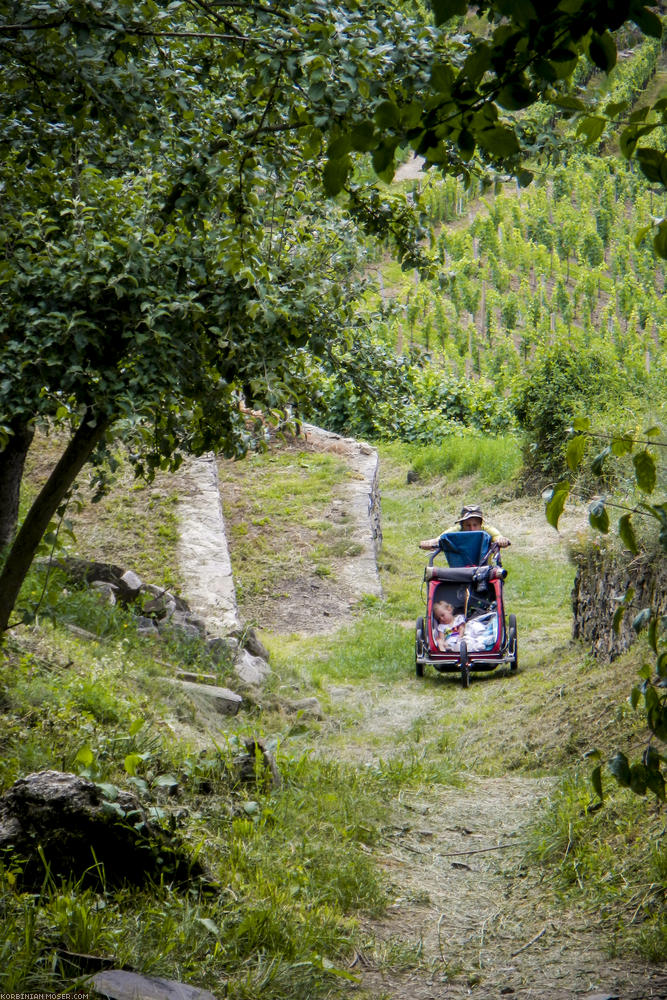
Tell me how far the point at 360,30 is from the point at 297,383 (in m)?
1.43

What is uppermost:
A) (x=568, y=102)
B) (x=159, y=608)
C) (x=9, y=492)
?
(x=568, y=102)

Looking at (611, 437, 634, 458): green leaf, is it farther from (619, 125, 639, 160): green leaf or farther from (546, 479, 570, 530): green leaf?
(619, 125, 639, 160): green leaf

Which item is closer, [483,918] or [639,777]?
[639,777]

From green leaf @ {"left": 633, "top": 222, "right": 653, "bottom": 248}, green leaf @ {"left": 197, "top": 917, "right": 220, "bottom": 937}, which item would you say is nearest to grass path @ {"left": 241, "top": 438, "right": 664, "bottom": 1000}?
green leaf @ {"left": 197, "top": 917, "right": 220, "bottom": 937}

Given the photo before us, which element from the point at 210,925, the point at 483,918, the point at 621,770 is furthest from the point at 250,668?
the point at 621,770

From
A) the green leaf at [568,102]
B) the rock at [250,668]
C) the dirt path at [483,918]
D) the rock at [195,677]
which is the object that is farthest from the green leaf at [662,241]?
the rock at [250,668]

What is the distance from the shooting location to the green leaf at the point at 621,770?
1999mm

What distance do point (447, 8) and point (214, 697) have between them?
18.0 feet

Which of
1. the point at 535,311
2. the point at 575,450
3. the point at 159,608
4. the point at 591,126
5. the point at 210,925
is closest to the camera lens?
the point at 591,126

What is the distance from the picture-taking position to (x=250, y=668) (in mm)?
7926

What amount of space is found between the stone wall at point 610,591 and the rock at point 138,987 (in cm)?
347

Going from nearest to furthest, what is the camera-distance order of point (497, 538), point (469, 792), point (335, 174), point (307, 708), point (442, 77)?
1. point (442, 77)
2. point (335, 174)
3. point (469, 792)
4. point (307, 708)
5. point (497, 538)

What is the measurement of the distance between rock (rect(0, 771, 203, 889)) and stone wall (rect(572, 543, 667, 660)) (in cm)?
303

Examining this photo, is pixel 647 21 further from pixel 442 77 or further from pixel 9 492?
pixel 9 492
